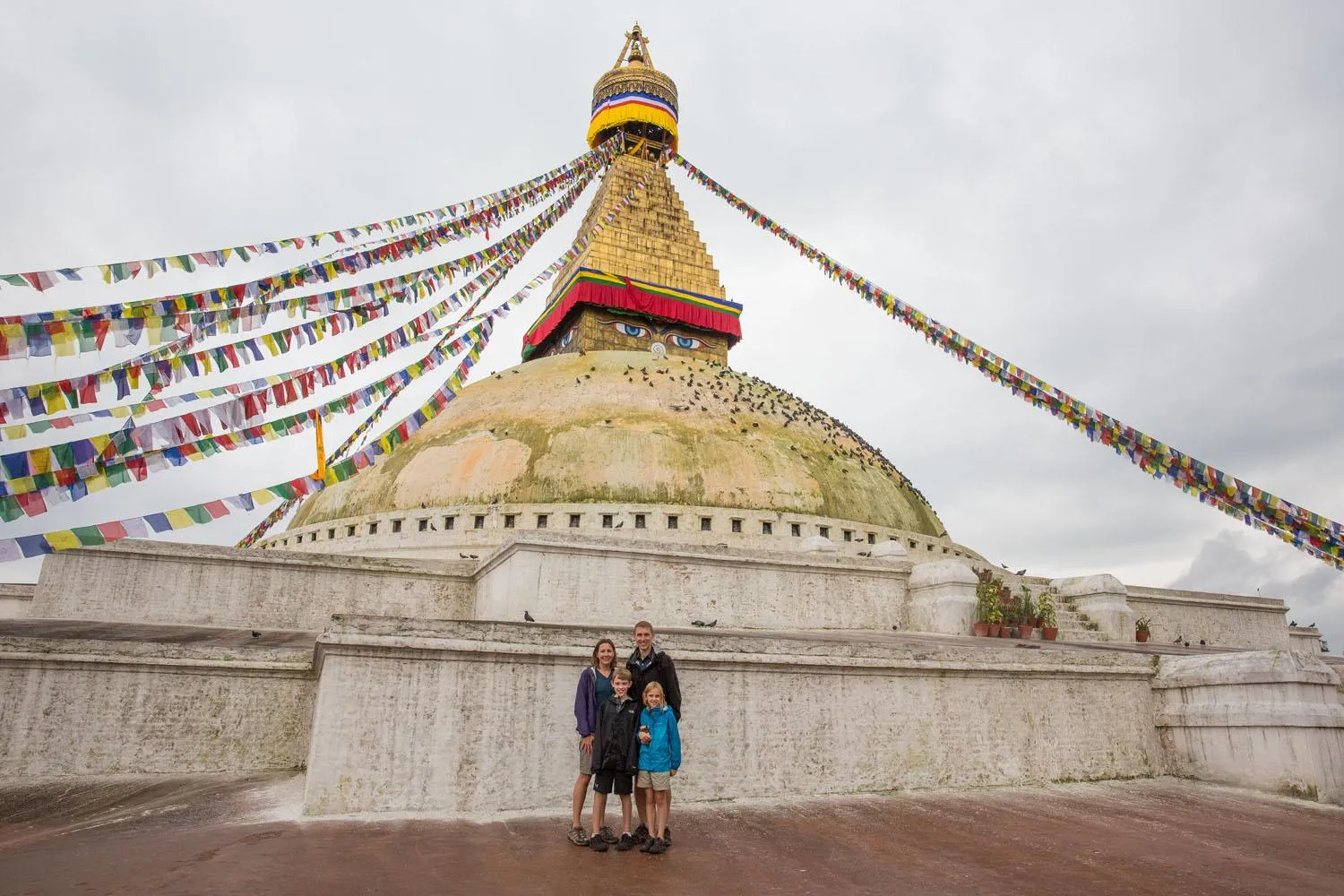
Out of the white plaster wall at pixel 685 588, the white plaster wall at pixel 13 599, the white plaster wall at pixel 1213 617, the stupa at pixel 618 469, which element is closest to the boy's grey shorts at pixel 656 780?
the white plaster wall at pixel 685 588

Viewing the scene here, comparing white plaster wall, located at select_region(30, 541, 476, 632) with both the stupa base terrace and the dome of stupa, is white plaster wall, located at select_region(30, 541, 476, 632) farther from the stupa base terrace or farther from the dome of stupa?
the dome of stupa

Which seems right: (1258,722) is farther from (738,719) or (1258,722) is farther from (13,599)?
(13,599)

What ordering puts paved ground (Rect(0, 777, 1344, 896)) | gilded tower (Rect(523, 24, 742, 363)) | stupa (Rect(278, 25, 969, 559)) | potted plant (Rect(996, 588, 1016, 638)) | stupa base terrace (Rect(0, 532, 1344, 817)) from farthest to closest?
gilded tower (Rect(523, 24, 742, 363)), stupa (Rect(278, 25, 969, 559)), potted plant (Rect(996, 588, 1016, 638)), stupa base terrace (Rect(0, 532, 1344, 817)), paved ground (Rect(0, 777, 1344, 896))

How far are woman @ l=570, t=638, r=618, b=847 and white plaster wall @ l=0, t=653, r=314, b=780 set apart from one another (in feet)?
14.2

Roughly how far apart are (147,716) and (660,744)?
590 centimetres

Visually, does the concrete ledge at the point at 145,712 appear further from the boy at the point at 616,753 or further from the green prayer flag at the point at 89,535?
the boy at the point at 616,753

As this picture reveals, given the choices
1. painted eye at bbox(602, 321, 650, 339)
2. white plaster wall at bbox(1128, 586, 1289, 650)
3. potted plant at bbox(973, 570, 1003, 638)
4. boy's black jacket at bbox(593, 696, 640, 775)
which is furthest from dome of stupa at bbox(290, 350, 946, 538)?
boy's black jacket at bbox(593, 696, 640, 775)

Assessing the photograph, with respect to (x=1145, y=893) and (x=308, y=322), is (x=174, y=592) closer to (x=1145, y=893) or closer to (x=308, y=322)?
(x=308, y=322)

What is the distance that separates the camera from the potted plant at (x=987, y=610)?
13461 mm

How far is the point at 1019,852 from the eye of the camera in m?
5.75

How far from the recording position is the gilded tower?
24266mm

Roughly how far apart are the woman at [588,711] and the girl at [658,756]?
34 cm

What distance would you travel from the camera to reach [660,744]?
213 inches

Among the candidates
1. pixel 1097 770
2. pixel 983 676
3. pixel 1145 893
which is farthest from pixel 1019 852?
pixel 1097 770
